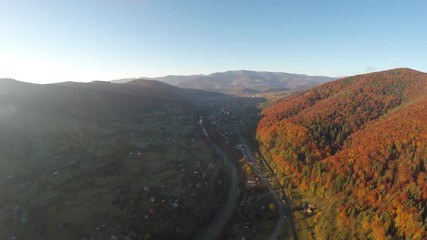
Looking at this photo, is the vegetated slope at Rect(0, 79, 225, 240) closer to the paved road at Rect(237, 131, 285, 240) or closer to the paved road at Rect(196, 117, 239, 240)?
the paved road at Rect(196, 117, 239, 240)

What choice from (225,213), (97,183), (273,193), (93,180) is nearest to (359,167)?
(273,193)

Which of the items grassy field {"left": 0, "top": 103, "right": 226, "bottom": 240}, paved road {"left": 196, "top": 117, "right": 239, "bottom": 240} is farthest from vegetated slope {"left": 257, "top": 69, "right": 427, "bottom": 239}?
grassy field {"left": 0, "top": 103, "right": 226, "bottom": 240}

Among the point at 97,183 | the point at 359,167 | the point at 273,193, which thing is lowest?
the point at 273,193

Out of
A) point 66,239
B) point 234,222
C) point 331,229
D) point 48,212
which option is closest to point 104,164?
point 48,212

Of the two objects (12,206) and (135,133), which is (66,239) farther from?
(135,133)

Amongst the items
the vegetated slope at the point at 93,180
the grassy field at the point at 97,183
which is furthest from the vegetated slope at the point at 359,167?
the grassy field at the point at 97,183

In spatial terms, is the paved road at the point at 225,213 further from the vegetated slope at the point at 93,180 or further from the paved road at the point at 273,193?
the paved road at the point at 273,193

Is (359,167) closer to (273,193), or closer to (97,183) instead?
(273,193)
